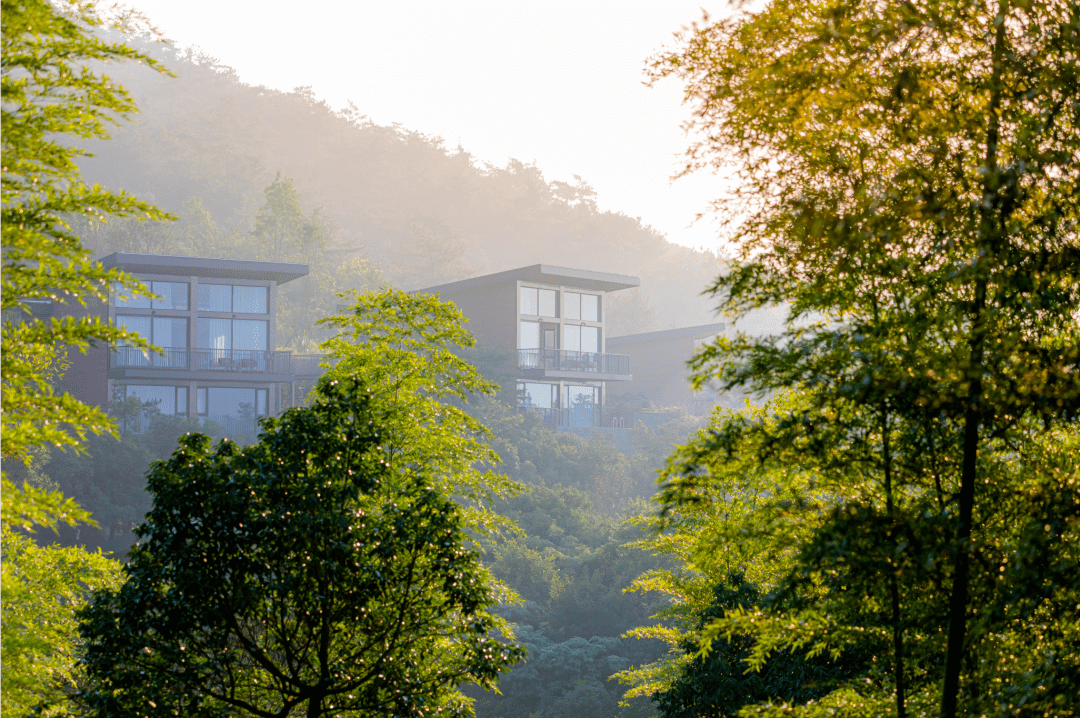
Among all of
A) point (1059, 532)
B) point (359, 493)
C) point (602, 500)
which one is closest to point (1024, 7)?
point (1059, 532)

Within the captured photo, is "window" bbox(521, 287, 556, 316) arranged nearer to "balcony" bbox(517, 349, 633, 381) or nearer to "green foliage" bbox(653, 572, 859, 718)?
"balcony" bbox(517, 349, 633, 381)

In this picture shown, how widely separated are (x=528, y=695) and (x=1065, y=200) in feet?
56.3

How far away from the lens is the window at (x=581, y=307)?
1361 inches

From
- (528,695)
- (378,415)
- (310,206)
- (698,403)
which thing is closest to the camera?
(378,415)

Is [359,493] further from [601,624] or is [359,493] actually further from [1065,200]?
[601,624]

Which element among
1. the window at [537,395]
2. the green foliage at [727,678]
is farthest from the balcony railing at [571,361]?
the green foliage at [727,678]

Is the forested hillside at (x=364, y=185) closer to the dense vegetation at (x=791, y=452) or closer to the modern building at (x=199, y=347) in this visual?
the modern building at (x=199, y=347)

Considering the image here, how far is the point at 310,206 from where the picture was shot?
59625 mm

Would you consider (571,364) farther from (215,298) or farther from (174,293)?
(174,293)

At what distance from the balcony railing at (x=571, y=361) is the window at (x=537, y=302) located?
1463 millimetres

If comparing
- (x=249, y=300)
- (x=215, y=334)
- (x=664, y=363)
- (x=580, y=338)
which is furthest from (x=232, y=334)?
(x=664, y=363)

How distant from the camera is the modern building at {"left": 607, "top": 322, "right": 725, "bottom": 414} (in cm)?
4350

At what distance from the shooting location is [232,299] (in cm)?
2812

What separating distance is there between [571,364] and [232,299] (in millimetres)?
12584
